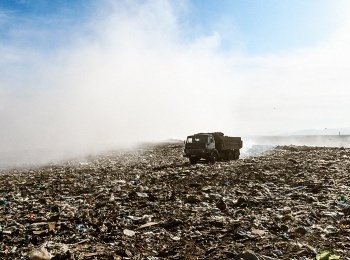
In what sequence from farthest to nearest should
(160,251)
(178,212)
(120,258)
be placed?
1. (178,212)
2. (160,251)
3. (120,258)

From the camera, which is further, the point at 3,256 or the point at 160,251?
the point at 160,251

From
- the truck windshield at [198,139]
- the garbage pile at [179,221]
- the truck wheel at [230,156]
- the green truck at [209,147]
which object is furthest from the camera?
the truck wheel at [230,156]

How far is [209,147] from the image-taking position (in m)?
18.8

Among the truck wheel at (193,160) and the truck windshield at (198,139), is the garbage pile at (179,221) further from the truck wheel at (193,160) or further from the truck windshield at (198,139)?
the truck windshield at (198,139)

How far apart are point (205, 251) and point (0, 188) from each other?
911 centimetres

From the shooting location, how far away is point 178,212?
6.83 meters

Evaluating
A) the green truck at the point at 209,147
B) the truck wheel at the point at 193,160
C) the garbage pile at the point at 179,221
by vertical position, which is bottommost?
the garbage pile at the point at 179,221

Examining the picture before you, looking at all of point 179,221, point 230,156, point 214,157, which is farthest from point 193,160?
point 179,221

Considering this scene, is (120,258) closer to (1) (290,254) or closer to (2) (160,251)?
(2) (160,251)

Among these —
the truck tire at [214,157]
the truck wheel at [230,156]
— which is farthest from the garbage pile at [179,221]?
the truck wheel at [230,156]

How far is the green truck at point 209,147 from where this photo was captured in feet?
60.6

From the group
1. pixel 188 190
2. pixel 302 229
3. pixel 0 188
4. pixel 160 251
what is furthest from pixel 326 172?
pixel 0 188

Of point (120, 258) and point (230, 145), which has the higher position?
point (230, 145)

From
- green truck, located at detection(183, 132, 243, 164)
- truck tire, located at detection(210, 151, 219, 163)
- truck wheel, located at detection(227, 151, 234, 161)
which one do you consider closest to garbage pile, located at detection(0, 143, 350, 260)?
green truck, located at detection(183, 132, 243, 164)
